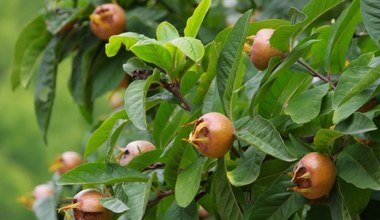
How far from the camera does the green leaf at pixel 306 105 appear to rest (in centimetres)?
110

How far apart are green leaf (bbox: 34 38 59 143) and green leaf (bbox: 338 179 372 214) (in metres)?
0.86

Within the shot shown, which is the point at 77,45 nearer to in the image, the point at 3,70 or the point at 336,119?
the point at 336,119

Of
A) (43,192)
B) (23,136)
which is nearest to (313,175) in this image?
(43,192)

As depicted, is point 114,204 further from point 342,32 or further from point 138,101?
point 342,32

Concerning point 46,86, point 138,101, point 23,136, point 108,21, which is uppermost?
point 138,101

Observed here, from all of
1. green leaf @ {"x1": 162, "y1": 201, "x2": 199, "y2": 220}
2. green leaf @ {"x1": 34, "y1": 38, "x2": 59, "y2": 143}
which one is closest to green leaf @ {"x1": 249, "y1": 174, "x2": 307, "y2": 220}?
green leaf @ {"x1": 162, "y1": 201, "x2": 199, "y2": 220}

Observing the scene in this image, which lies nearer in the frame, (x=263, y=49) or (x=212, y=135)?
(x=212, y=135)

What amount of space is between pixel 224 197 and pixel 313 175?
135 mm

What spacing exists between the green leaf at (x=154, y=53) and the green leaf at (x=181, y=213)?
0.60 ft

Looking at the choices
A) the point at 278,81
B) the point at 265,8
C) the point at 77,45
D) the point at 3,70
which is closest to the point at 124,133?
the point at 77,45

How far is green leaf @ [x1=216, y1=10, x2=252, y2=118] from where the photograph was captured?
→ 1093 mm

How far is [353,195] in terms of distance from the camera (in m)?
1.09

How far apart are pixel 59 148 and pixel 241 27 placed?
898 centimetres

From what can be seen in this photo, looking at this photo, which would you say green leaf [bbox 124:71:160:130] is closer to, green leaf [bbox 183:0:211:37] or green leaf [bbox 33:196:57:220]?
green leaf [bbox 183:0:211:37]
